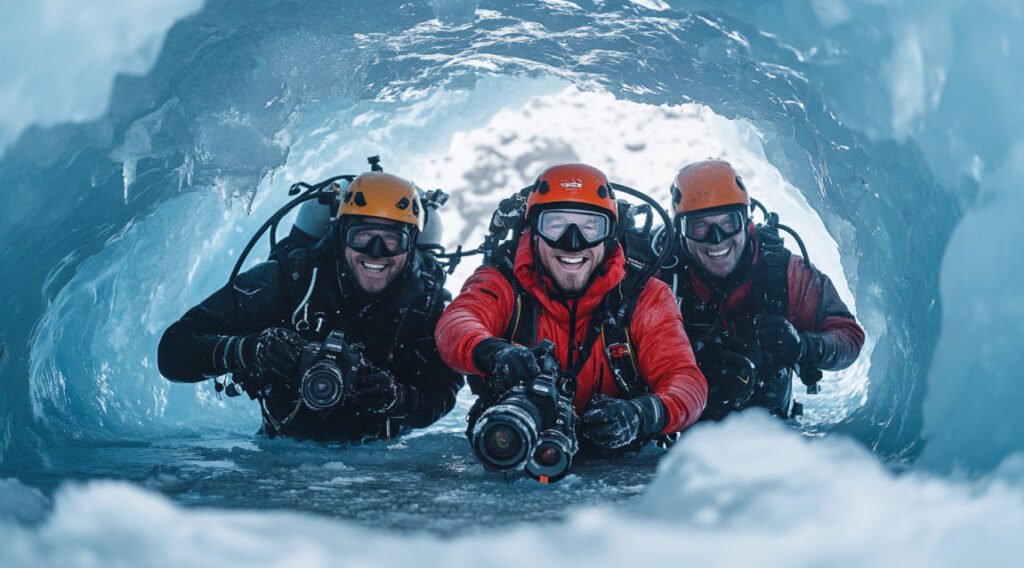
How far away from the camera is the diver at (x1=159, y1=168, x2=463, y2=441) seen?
202 inches

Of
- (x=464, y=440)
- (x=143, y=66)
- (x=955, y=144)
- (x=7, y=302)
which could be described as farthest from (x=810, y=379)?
(x=7, y=302)

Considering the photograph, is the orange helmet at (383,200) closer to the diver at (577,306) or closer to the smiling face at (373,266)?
the smiling face at (373,266)

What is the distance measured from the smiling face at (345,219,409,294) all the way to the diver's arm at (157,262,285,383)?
59 centimetres

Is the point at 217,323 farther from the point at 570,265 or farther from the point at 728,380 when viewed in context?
the point at 728,380

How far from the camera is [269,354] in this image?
4.57 metres

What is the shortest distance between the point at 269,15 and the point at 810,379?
225 inches

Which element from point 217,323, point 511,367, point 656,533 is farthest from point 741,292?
point 656,533

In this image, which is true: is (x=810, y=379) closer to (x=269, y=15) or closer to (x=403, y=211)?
(x=403, y=211)

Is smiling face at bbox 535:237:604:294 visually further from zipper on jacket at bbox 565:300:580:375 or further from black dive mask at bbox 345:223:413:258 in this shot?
black dive mask at bbox 345:223:413:258

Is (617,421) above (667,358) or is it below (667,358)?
below

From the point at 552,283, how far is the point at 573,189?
1.86 ft

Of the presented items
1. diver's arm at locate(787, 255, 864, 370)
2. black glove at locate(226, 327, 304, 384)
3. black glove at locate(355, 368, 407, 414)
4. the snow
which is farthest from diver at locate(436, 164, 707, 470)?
diver's arm at locate(787, 255, 864, 370)

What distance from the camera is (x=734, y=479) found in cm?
250

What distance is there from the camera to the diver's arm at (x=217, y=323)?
5031mm
